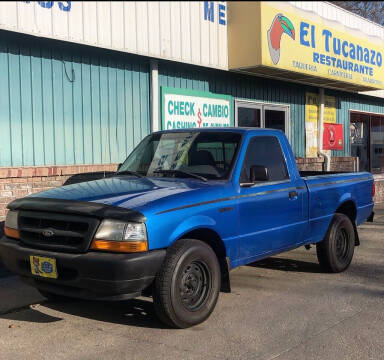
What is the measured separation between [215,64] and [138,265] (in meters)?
7.28

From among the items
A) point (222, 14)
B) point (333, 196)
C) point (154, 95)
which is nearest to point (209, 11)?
point (222, 14)

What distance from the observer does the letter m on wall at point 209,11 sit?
33.8 feet

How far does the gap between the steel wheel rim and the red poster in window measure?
11.0 m

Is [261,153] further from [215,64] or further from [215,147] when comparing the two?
[215,64]

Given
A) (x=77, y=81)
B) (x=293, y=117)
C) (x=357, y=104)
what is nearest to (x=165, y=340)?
(x=77, y=81)

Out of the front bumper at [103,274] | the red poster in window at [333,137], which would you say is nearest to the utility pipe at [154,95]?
the front bumper at [103,274]

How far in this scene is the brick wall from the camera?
738 centimetres

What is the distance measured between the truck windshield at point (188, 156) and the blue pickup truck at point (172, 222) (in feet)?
0.04

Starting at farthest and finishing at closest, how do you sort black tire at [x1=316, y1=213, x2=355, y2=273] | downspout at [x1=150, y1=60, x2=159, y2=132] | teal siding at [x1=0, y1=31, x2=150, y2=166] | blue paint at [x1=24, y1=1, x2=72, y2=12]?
1. downspout at [x1=150, y1=60, x2=159, y2=132]
2. teal siding at [x1=0, y1=31, x2=150, y2=166]
3. blue paint at [x1=24, y1=1, x2=72, y2=12]
4. black tire at [x1=316, y1=213, x2=355, y2=273]

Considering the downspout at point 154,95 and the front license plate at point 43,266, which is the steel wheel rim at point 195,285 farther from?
the downspout at point 154,95

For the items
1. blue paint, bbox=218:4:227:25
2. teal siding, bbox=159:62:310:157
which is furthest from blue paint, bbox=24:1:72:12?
blue paint, bbox=218:4:227:25

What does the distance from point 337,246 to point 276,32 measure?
563 centimetres

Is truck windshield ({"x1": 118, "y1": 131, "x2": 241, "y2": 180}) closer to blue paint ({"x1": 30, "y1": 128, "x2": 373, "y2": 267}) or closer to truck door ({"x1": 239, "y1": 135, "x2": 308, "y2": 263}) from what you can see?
blue paint ({"x1": 30, "y1": 128, "x2": 373, "y2": 267})

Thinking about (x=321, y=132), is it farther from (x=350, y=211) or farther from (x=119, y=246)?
(x=119, y=246)
